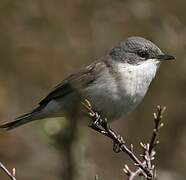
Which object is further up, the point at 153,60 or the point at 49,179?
→ the point at 153,60

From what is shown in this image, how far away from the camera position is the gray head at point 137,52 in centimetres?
604

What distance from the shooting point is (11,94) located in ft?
26.2

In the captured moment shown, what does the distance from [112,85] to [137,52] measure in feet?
2.14

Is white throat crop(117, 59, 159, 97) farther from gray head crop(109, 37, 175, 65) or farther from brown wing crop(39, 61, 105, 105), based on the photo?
brown wing crop(39, 61, 105, 105)

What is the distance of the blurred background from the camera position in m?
7.48

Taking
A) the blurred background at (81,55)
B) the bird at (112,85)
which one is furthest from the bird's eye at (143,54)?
the blurred background at (81,55)

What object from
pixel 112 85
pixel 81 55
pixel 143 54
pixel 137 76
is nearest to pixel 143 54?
pixel 143 54

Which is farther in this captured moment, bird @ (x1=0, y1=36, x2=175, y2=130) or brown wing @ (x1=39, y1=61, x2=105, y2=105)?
brown wing @ (x1=39, y1=61, x2=105, y2=105)

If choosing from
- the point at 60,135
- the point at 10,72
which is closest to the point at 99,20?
the point at 10,72

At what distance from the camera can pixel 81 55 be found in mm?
7840

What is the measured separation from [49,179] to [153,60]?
6.86 feet

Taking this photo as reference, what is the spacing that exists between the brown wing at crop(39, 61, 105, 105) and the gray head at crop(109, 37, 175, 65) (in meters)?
0.24

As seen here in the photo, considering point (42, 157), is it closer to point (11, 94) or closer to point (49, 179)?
point (49, 179)

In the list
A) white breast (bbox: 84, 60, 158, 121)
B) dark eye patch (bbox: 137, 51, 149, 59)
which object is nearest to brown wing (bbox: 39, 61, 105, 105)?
white breast (bbox: 84, 60, 158, 121)
